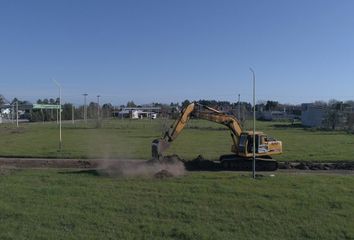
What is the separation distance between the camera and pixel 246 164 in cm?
2805

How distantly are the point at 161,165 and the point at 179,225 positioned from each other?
39.4 feet

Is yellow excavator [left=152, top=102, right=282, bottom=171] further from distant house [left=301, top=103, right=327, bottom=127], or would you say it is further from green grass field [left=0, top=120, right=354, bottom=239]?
distant house [left=301, top=103, right=327, bottom=127]

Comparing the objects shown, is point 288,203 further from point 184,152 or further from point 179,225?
point 184,152

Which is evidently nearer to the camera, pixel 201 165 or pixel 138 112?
pixel 201 165

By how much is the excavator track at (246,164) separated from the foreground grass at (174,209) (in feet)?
25.1

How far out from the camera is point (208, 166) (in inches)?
1119

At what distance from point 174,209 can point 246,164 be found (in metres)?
14.3

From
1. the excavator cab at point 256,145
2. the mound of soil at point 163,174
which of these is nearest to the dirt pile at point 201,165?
the excavator cab at point 256,145

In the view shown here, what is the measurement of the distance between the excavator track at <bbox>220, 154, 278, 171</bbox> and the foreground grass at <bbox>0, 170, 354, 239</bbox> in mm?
7653

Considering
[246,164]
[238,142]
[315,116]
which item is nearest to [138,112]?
[315,116]

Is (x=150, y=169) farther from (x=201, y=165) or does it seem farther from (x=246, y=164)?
(x=246, y=164)

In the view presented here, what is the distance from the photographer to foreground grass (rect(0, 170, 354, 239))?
12.1 m

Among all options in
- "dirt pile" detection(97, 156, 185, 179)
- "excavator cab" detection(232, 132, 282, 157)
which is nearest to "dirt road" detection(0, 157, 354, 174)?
"excavator cab" detection(232, 132, 282, 157)

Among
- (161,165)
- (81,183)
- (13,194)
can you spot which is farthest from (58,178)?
(161,165)
